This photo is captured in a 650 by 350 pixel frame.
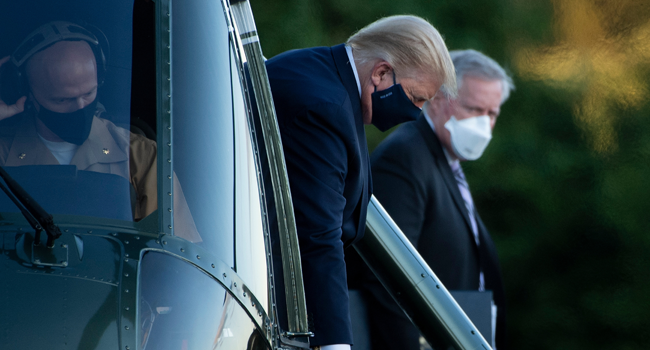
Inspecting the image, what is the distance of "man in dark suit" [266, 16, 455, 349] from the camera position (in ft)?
5.97

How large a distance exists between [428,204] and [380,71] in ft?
4.95

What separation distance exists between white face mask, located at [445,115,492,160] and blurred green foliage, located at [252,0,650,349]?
138 centimetres

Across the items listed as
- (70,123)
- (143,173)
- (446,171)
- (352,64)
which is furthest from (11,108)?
(446,171)

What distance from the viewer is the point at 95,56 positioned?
1545 millimetres

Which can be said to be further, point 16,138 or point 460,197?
point 460,197

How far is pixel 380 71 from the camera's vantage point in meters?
2.31

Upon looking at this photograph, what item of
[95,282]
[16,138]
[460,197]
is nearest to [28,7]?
[16,138]

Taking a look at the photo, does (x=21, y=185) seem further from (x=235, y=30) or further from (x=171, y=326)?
(x=235, y=30)

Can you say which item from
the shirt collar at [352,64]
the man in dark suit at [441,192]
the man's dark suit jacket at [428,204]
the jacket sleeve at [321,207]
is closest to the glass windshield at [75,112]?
the jacket sleeve at [321,207]

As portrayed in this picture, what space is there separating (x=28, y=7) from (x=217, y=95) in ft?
1.35

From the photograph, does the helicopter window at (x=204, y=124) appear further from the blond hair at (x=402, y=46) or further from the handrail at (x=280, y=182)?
the blond hair at (x=402, y=46)

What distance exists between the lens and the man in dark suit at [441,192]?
131 inches

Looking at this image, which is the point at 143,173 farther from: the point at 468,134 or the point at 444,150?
the point at 468,134

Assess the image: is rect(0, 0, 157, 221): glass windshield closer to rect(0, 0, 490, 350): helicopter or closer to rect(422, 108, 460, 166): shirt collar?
rect(0, 0, 490, 350): helicopter
